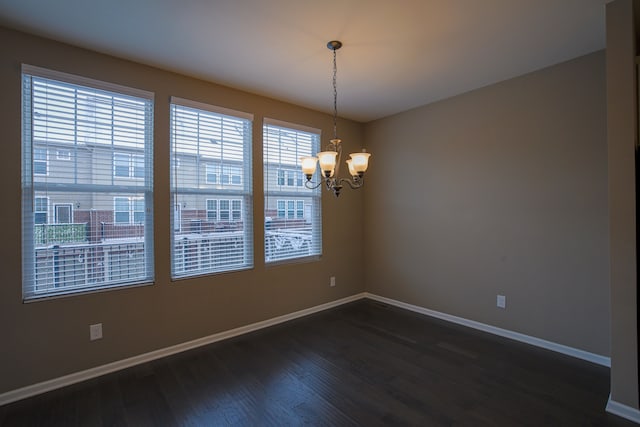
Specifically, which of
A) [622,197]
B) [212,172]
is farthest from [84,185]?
[622,197]

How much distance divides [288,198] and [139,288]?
1.86 metres

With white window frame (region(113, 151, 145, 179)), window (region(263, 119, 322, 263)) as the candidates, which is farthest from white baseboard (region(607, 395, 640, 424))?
white window frame (region(113, 151, 145, 179))

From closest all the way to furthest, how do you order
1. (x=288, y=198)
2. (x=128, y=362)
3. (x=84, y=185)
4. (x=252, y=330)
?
(x=84, y=185) < (x=128, y=362) < (x=252, y=330) < (x=288, y=198)

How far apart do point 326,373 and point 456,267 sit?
6.65ft

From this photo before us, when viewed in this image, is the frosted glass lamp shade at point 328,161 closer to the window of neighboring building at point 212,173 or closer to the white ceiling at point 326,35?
the white ceiling at point 326,35

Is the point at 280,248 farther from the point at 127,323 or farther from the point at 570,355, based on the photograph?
the point at 570,355

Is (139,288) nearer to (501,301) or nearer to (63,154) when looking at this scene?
(63,154)

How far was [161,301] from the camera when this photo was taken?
9.38ft

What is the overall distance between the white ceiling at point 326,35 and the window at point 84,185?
430 millimetres

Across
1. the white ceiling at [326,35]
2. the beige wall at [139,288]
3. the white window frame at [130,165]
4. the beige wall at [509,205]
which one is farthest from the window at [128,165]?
the beige wall at [509,205]

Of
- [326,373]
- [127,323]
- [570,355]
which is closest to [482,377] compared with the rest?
[570,355]

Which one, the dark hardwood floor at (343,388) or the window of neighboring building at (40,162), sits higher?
the window of neighboring building at (40,162)

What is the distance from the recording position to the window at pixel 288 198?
3.65 m

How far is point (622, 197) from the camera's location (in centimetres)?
199
